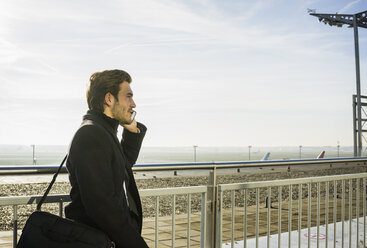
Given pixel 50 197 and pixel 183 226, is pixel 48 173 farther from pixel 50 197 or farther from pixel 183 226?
pixel 183 226

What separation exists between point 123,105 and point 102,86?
147 mm

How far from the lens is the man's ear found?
6.96 ft

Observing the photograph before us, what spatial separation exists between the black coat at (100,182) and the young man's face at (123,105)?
12 cm

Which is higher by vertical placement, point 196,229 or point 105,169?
point 105,169

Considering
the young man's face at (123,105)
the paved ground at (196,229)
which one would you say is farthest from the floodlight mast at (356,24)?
the young man's face at (123,105)

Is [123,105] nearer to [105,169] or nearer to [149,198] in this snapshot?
[105,169]

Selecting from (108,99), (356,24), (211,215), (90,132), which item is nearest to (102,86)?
(108,99)

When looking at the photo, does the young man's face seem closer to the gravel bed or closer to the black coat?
the black coat

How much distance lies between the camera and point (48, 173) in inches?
93.6

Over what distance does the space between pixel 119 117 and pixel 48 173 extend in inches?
23.0

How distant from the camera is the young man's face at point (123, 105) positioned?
2.15m

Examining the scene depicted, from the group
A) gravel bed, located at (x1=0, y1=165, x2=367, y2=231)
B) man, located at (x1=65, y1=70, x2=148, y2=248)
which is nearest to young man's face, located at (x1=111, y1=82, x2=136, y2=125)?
man, located at (x1=65, y1=70, x2=148, y2=248)

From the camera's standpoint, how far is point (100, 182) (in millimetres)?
1819

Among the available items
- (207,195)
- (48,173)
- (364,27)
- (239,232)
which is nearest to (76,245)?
(48,173)
